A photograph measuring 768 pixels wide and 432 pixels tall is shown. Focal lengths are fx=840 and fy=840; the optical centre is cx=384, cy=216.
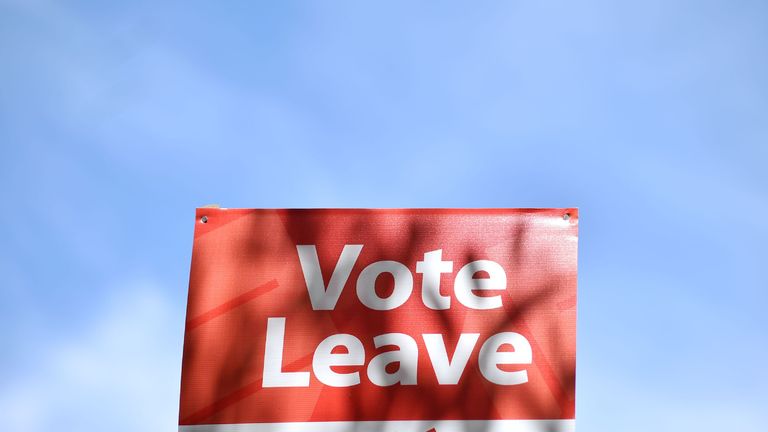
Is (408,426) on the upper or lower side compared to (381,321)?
lower

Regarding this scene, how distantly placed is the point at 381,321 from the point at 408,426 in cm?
43

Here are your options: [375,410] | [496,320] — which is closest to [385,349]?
[375,410]

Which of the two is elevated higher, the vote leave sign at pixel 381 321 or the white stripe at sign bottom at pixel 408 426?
the vote leave sign at pixel 381 321

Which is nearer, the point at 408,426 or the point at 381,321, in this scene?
the point at 408,426

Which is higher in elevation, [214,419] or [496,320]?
[496,320]

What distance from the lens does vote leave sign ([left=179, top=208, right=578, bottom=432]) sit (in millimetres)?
3295

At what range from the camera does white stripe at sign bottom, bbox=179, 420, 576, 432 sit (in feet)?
10.6

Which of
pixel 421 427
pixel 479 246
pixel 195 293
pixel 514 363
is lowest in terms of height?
pixel 421 427

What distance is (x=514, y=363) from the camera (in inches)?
130

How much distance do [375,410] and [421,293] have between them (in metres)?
0.50

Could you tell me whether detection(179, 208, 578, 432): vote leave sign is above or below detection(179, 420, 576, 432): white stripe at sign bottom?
above

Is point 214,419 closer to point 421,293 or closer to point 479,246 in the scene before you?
point 421,293

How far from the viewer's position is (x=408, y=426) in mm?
3281

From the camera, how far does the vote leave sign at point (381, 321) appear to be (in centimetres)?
329
